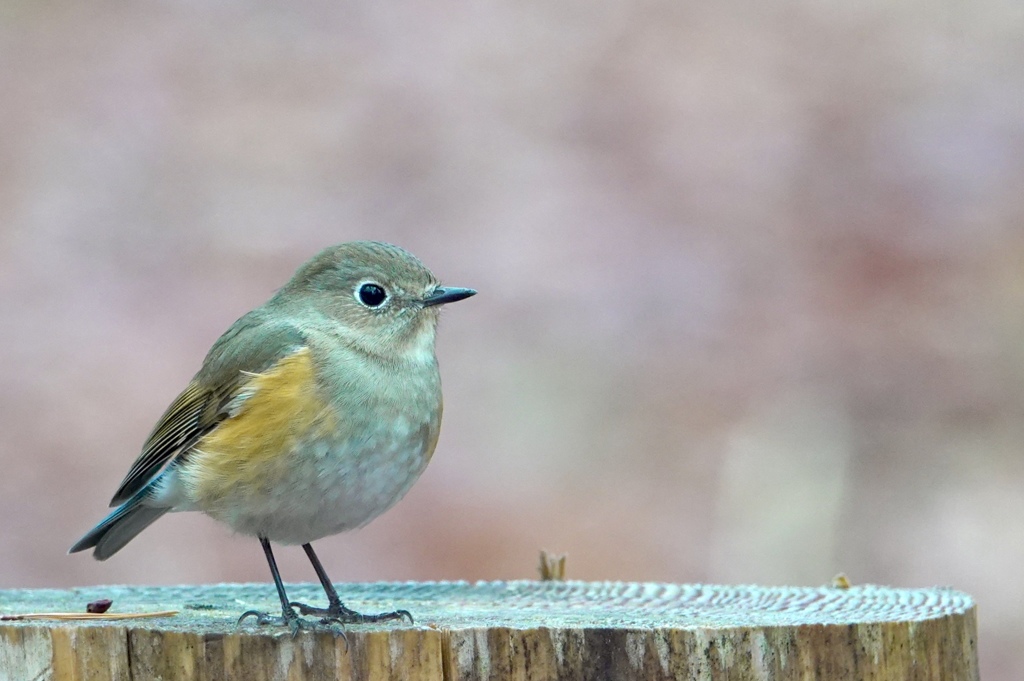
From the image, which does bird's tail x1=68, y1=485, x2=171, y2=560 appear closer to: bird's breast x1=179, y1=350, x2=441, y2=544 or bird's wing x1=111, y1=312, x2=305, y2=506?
bird's wing x1=111, y1=312, x2=305, y2=506

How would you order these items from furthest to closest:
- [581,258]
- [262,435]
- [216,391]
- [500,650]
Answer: [581,258]
[216,391]
[262,435]
[500,650]

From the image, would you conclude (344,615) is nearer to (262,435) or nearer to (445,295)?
(262,435)

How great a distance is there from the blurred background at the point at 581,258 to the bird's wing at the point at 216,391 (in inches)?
161

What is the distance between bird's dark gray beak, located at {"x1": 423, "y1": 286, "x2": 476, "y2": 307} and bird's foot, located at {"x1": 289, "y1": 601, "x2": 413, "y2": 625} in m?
1.13

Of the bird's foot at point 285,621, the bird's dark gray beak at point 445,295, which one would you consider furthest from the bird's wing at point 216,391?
the bird's foot at point 285,621

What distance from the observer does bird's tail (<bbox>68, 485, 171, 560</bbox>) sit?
5.16 metres

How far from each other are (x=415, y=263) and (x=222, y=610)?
1425mm

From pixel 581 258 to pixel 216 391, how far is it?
286 inches

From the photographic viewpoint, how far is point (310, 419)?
4.55 m

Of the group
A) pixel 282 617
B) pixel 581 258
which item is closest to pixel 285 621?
pixel 282 617

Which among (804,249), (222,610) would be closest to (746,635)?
(222,610)

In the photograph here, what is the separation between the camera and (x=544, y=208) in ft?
41.7

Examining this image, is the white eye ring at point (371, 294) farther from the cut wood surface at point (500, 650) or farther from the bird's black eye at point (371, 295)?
the cut wood surface at point (500, 650)

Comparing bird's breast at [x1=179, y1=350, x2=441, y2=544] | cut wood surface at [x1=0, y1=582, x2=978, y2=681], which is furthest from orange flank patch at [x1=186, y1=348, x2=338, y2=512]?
cut wood surface at [x1=0, y1=582, x2=978, y2=681]
